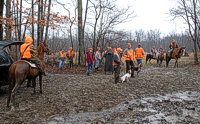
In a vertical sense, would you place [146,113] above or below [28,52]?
below

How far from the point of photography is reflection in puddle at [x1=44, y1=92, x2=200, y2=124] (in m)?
5.38

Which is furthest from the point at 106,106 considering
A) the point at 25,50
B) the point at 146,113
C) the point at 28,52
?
the point at 25,50

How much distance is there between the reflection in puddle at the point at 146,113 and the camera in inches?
212

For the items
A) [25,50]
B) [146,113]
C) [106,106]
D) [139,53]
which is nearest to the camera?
[146,113]

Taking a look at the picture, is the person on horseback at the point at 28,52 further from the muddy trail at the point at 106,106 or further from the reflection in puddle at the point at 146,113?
the reflection in puddle at the point at 146,113

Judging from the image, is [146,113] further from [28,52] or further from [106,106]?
[28,52]

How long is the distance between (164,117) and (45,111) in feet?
11.6

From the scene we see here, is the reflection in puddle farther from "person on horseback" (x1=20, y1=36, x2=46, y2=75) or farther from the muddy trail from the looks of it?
"person on horseback" (x1=20, y1=36, x2=46, y2=75)

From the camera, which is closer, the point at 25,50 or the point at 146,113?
the point at 146,113

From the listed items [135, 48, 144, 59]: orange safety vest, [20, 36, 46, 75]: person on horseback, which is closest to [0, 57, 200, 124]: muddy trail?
[20, 36, 46, 75]: person on horseback

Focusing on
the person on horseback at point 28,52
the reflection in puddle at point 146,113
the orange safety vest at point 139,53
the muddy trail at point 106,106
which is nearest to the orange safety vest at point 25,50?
the person on horseback at point 28,52

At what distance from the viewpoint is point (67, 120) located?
5449 millimetres

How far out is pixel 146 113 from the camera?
5957 mm

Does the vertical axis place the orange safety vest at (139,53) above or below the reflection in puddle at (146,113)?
above
